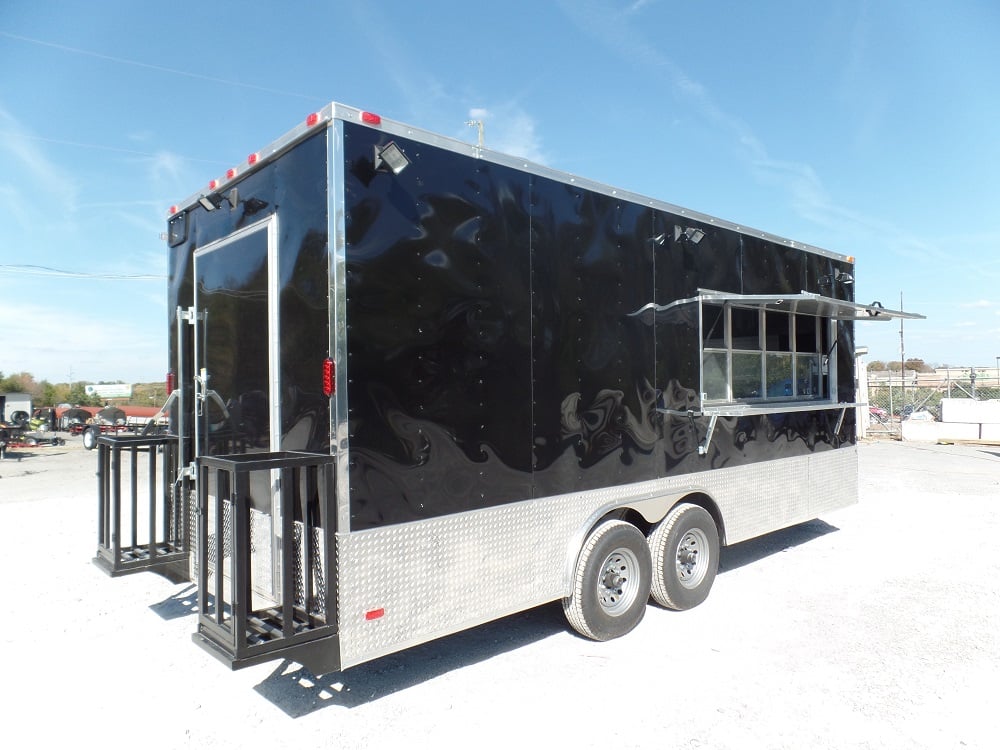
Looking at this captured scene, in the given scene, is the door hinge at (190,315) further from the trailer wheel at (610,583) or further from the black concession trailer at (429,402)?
the trailer wheel at (610,583)

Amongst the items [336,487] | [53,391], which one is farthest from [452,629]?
[53,391]

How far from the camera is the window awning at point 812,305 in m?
5.06

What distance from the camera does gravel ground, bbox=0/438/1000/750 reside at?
326cm

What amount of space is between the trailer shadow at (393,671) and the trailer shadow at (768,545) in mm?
2428

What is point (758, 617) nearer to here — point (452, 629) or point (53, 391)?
point (452, 629)

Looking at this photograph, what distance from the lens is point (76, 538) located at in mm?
7312

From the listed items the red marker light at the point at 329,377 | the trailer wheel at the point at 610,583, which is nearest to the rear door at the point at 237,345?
the red marker light at the point at 329,377

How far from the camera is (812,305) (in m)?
6.01

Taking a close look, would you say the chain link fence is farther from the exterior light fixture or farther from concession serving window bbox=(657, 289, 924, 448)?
the exterior light fixture

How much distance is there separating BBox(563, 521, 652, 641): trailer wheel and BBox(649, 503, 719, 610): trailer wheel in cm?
14

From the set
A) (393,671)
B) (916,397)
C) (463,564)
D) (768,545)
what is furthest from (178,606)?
(916,397)

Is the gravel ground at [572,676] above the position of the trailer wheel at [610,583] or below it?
below

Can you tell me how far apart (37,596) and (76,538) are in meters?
2.18

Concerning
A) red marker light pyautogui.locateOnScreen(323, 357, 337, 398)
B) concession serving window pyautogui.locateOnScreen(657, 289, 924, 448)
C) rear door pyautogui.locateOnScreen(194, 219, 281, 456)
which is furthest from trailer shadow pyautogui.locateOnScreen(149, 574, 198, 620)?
concession serving window pyautogui.locateOnScreen(657, 289, 924, 448)
